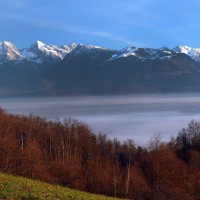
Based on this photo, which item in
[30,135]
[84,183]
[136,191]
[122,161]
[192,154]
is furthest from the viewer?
[30,135]

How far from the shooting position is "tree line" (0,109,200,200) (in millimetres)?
56562

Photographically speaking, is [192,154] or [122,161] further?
[122,161]

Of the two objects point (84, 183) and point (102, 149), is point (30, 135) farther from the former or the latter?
point (84, 183)

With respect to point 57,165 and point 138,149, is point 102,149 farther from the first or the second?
point 57,165

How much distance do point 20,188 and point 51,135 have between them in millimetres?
88286

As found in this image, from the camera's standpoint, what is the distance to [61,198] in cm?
1838

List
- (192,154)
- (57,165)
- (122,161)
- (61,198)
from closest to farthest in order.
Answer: (61,198) → (57,165) → (192,154) → (122,161)

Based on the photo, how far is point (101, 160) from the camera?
9306cm

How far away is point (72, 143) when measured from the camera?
104m

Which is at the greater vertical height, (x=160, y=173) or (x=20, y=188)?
(x=20, y=188)

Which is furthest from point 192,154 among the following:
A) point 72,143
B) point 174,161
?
point 72,143

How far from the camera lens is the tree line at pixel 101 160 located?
56.6 meters

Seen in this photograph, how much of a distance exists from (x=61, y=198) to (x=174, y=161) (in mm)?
60623

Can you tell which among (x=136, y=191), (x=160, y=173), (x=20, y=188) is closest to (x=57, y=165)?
(x=160, y=173)
